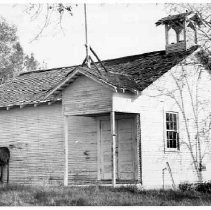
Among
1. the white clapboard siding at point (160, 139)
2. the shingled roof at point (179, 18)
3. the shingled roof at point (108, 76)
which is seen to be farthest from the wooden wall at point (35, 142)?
the shingled roof at point (179, 18)

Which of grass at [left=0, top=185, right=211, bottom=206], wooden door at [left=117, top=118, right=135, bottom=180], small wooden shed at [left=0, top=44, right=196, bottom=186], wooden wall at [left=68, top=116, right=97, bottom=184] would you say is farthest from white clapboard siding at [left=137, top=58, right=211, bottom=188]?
grass at [left=0, top=185, right=211, bottom=206]

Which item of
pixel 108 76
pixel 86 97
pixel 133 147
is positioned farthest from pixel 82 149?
pixel 108 76

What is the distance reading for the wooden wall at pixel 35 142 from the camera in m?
22.1

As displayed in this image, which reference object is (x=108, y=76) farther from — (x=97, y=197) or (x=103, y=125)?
(x=97, y=197)

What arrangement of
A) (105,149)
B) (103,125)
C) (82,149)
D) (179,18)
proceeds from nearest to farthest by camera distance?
1. (105,149)
2. (103,125)
3. (82,149)
4. (179,18)

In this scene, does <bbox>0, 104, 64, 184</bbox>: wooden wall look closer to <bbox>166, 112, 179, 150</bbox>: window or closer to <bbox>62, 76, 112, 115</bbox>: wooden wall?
<bbox>62, 76, 112, 115</bbox>: wooden wall

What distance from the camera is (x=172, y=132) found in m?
21.1

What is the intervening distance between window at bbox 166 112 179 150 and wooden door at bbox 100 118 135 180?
1607mm

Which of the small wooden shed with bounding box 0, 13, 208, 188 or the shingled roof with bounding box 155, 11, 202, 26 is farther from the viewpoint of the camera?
the shingled roof with bounding box 155, 11, 202, 26

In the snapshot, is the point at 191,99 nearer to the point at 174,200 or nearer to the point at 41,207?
the point at 174,200

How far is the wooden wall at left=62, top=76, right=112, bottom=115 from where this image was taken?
18.3 metres

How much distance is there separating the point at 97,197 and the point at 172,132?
6859mm

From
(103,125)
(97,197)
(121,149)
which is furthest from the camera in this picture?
(103,125)

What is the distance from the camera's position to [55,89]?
19.5 metres
